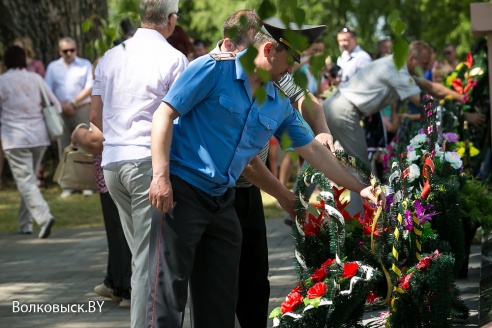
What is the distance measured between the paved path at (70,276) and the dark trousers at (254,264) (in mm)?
891

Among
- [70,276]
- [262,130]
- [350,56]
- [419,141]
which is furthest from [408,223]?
[350,56]

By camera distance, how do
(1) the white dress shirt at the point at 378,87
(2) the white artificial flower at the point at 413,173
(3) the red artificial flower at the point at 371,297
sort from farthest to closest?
1. (1) the white dress shirt at the point at 378,87
2. (2) the white artificial flower at the point at 413,173
3. (3) the red artificial flower at the point at 371,297

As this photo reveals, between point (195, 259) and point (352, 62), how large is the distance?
28.7 ft

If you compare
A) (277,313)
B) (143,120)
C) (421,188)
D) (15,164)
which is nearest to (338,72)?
(15,164)

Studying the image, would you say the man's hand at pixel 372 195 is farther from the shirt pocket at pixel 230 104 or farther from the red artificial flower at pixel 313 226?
the shirt pocket at pixel 230 104

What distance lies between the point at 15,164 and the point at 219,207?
694 cm

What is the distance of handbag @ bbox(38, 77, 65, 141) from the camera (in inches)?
459

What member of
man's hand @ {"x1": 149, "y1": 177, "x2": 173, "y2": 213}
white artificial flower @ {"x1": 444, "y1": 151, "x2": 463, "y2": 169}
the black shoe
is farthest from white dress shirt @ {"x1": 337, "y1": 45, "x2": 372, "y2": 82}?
man's hand @ {"x1": 149, "y1": 177, "x2": 173, "y2": 213}

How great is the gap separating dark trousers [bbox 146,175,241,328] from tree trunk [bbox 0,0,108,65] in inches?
485

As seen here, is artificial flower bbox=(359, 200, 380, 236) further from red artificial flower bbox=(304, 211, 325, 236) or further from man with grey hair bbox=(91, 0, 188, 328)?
man with grey hair bbox=(91, 0, 188, 328)

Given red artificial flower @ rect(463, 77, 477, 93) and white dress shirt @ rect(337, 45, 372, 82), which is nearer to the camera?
red artificial flower @ rect(463, 77, 477, 93)

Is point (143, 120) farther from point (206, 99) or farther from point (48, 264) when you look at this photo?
point (48, 264)

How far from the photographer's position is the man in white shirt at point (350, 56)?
13.4m

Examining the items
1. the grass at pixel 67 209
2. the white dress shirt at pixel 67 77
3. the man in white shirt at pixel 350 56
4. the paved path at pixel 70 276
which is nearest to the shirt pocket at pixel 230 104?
the paved path at pixel 70 276
